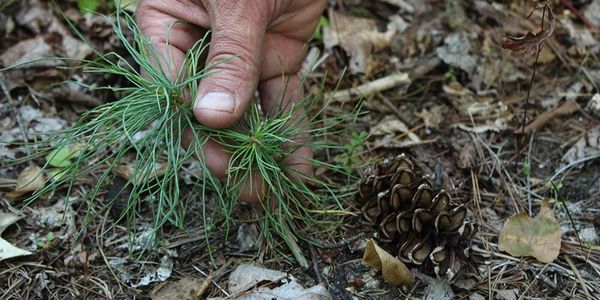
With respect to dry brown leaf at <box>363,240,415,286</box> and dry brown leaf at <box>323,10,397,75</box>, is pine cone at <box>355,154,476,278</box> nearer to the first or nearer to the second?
dry brown leaf at <box>363,240,415,286</box>

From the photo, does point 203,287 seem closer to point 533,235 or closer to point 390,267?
point 390,267

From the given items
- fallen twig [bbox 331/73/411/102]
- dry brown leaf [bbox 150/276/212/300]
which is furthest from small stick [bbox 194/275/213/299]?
fallen twig [bbox 331/73/411/102]

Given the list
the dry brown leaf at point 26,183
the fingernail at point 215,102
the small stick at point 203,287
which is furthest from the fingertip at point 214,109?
the dry brown leaf at point 26,183

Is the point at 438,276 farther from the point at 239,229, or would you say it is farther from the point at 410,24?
the point at 410,24

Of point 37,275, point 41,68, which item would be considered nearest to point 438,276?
point 37,275

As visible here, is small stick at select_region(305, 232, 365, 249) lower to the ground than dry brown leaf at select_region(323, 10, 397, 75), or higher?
lower

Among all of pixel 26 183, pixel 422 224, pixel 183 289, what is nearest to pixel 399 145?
pixel 422 224
